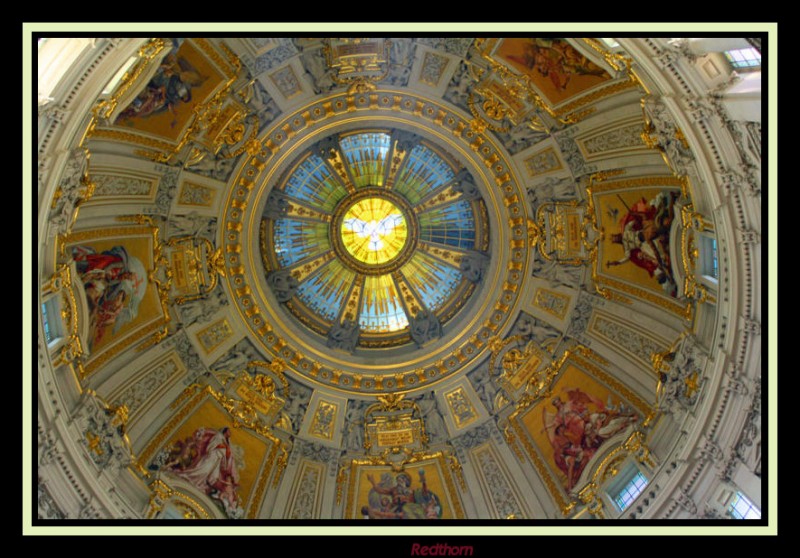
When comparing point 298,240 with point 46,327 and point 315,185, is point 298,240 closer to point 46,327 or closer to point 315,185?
→ point 315,185

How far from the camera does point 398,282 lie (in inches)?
978

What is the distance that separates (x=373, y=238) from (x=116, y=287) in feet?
29.7

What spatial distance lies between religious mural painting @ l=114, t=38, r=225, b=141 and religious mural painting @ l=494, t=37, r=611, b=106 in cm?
768

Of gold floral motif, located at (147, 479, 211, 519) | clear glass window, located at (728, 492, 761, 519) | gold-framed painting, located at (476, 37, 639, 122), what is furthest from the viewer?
gold floral motif, located at (147, 479, 211, 519)

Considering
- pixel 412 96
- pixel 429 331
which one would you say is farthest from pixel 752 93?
pixel 429 331

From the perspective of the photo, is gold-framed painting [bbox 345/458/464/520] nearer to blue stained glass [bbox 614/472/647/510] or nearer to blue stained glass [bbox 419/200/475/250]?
blue stained glass [bbox 614/472/647/510]

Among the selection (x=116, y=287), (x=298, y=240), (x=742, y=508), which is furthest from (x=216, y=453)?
(x=742, y=508)

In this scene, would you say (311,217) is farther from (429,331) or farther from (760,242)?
(760,242)

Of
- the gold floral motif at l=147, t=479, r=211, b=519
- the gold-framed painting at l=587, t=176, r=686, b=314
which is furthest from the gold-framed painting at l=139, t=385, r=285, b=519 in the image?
the gold-framed painting at l=587, t=176, r=686, b=314

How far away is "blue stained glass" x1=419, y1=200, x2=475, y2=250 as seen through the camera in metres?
23.6

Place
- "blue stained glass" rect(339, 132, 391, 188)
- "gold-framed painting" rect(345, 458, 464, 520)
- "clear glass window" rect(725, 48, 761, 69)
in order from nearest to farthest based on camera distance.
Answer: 1. "clear glass window" rect(725, 48, 761, 69)
2. "gold-framed painting" rect(345, 458, 464, 520)
3. "blue stained glass" rect(339, 132, 391, 188)

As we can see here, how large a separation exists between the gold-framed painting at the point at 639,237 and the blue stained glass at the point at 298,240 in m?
9.25

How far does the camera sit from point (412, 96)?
21.1m
